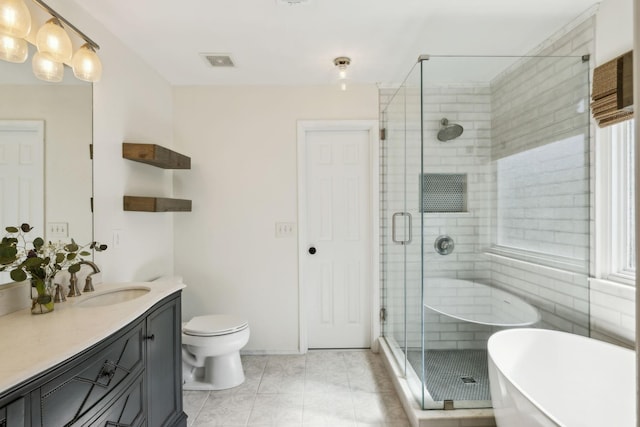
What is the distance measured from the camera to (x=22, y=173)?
1411mm

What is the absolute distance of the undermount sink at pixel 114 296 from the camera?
1679mm

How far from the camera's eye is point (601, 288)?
5.94 feet

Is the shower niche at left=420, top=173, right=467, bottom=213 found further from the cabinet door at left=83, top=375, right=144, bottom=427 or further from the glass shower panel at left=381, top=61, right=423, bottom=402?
the cabinet door at left=83, top=375, right=144, bottom=427

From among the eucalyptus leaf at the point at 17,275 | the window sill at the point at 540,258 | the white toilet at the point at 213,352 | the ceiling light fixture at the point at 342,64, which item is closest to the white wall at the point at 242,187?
the ceiling light fixture at the point at 342,64

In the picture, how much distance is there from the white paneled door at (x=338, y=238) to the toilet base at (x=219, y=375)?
0.78 meters

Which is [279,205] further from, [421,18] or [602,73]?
[602,73]

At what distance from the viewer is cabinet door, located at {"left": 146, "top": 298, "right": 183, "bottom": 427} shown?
157 cm

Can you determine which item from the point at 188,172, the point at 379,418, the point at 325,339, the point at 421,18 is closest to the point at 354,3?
the point at 421,18

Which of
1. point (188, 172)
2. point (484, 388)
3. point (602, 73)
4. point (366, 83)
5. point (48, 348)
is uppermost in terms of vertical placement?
point (366, 83)

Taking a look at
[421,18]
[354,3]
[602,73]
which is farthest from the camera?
[421,18]

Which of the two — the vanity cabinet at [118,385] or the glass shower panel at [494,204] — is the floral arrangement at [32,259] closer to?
the vanity cabinet at [118,385]

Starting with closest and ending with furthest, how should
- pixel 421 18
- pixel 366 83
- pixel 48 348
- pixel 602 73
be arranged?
pixel 48 348, pixel 602 73, pixel 421 18, pixel 366 83

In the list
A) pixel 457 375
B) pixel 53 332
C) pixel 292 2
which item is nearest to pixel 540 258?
pixel 457 375

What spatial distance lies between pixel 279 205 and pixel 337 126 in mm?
860
